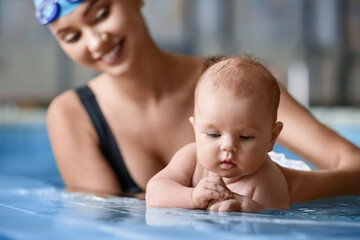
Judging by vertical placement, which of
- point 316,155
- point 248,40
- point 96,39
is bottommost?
point 248,40

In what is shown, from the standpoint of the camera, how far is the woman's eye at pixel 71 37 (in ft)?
7.19

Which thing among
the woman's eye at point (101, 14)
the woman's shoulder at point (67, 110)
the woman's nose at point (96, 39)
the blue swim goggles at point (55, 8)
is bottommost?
the woman's shoulder at point (67, 110)

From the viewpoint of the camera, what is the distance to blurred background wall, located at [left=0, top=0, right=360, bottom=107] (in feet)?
33.1

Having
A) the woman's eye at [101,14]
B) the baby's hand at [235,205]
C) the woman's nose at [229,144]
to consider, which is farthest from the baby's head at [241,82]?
the woman's eye at [101,14]

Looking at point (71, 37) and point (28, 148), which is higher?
point (71, 37)

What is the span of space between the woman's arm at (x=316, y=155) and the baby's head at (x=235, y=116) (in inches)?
13.5

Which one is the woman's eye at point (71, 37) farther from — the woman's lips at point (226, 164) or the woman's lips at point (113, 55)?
the woman's lips at point (226, 164)

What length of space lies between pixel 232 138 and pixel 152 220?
263 mm

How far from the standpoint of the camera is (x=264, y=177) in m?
1.53

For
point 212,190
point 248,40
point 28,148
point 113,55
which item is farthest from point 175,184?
point 248,40

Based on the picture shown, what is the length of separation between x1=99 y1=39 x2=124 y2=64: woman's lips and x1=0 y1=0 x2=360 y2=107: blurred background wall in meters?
8.03

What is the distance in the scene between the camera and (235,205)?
144 cm

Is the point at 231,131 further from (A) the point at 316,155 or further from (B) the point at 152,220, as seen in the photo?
(A) the point at 316,155

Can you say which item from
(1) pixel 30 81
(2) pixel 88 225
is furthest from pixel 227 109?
(1) pixel 30 81
